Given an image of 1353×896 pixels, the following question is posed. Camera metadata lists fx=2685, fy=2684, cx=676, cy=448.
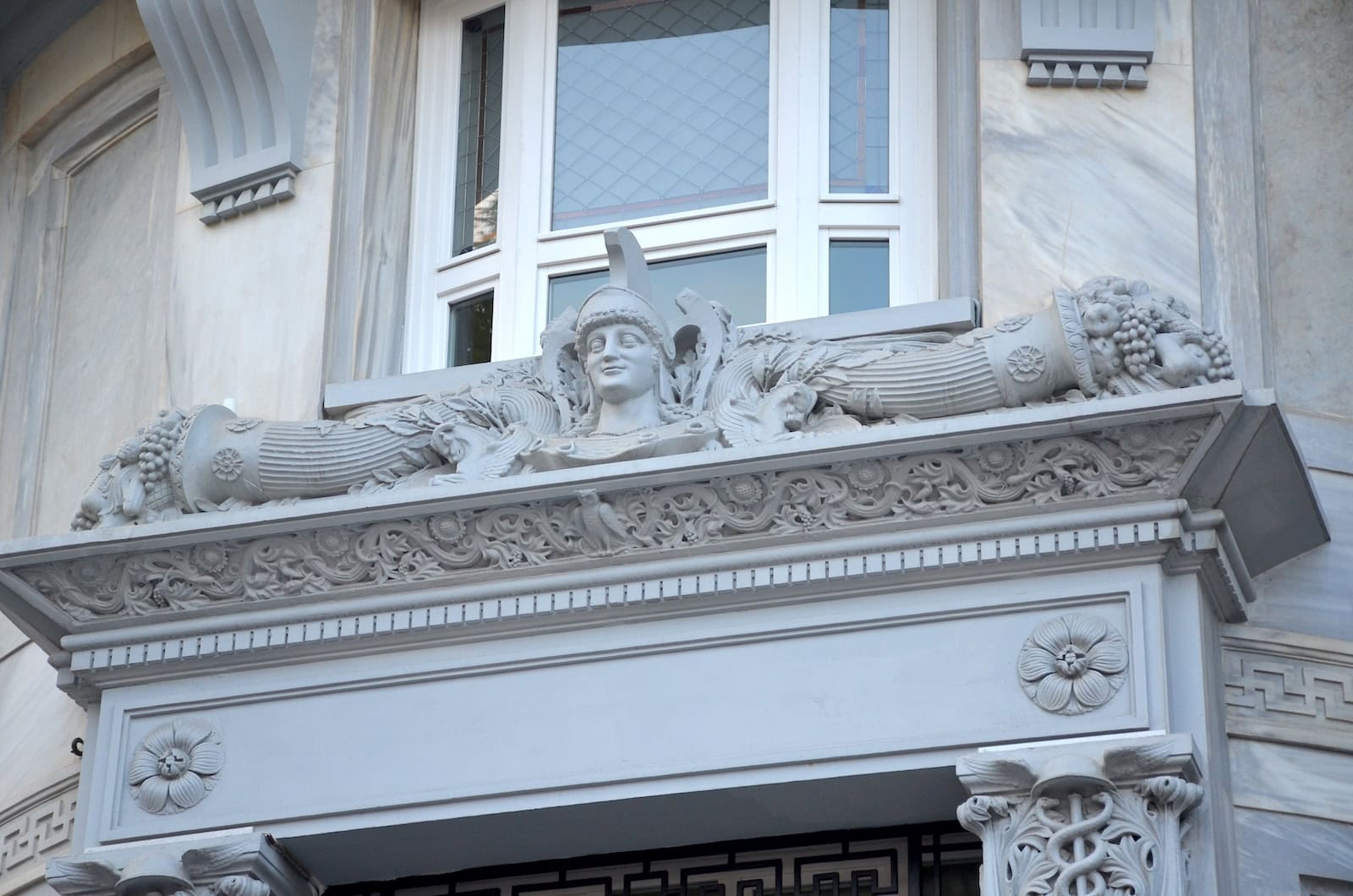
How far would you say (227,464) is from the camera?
8078 millimetres

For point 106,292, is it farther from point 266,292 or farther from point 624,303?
point 624,303

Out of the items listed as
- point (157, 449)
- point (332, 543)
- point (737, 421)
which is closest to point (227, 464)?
point (157, 449)

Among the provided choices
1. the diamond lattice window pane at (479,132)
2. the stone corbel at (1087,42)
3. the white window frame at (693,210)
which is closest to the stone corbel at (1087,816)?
the white window frame at (693,210)

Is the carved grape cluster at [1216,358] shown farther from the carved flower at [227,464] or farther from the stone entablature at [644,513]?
the carved flower at [227,464]

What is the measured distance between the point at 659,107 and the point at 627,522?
1816 mm

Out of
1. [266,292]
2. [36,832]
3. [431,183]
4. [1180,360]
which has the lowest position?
[36,832]

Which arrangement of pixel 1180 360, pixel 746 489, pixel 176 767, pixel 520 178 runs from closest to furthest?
pixel 1180 360, pixel 746 489, pixel 176 767, pixel 520 178

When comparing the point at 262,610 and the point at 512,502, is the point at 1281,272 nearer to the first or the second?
the point at 512,502

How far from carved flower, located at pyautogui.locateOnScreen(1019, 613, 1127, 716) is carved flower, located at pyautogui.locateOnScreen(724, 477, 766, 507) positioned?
2.83 feet

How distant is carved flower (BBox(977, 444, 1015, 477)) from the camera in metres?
7.38

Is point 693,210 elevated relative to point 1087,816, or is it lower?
elevated

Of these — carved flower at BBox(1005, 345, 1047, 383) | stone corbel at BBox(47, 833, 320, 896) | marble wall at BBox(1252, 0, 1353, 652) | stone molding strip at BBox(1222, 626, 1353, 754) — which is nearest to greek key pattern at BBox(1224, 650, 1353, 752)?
stone molding strip at BBox(1222, 626, 1353, 754)

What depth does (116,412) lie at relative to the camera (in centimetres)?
924

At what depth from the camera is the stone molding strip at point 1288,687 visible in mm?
7371
